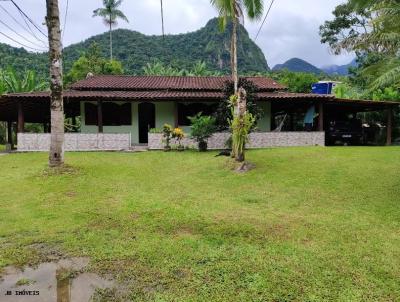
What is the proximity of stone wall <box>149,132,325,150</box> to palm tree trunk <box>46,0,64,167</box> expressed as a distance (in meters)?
6.81

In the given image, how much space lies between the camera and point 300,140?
18.8 m

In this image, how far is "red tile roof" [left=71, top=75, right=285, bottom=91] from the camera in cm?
2100

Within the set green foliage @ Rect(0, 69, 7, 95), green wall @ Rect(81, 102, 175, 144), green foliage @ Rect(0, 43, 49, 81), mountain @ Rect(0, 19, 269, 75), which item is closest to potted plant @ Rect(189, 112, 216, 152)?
green wall @ Rect(81, 102, 175, 144)

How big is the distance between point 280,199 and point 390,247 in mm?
3229

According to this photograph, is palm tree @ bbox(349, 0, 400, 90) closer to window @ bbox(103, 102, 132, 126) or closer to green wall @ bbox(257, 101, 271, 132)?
green wall @ bbox(257, 101, 271, 132)

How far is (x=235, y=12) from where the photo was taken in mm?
14992

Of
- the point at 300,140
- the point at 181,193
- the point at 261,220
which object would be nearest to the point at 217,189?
the point at 181,193

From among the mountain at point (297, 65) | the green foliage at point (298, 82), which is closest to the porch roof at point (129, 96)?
the green foliage at point (298, 82)

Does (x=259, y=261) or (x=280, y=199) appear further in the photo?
(x=280, y=199)

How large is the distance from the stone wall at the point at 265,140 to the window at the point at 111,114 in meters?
3.55

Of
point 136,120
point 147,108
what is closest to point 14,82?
point 136,120

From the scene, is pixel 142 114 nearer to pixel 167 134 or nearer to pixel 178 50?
pixel 167 134

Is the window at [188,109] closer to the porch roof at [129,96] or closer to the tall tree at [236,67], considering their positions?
the porch roof at [129,96]

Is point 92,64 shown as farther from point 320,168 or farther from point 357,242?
point 357,242
